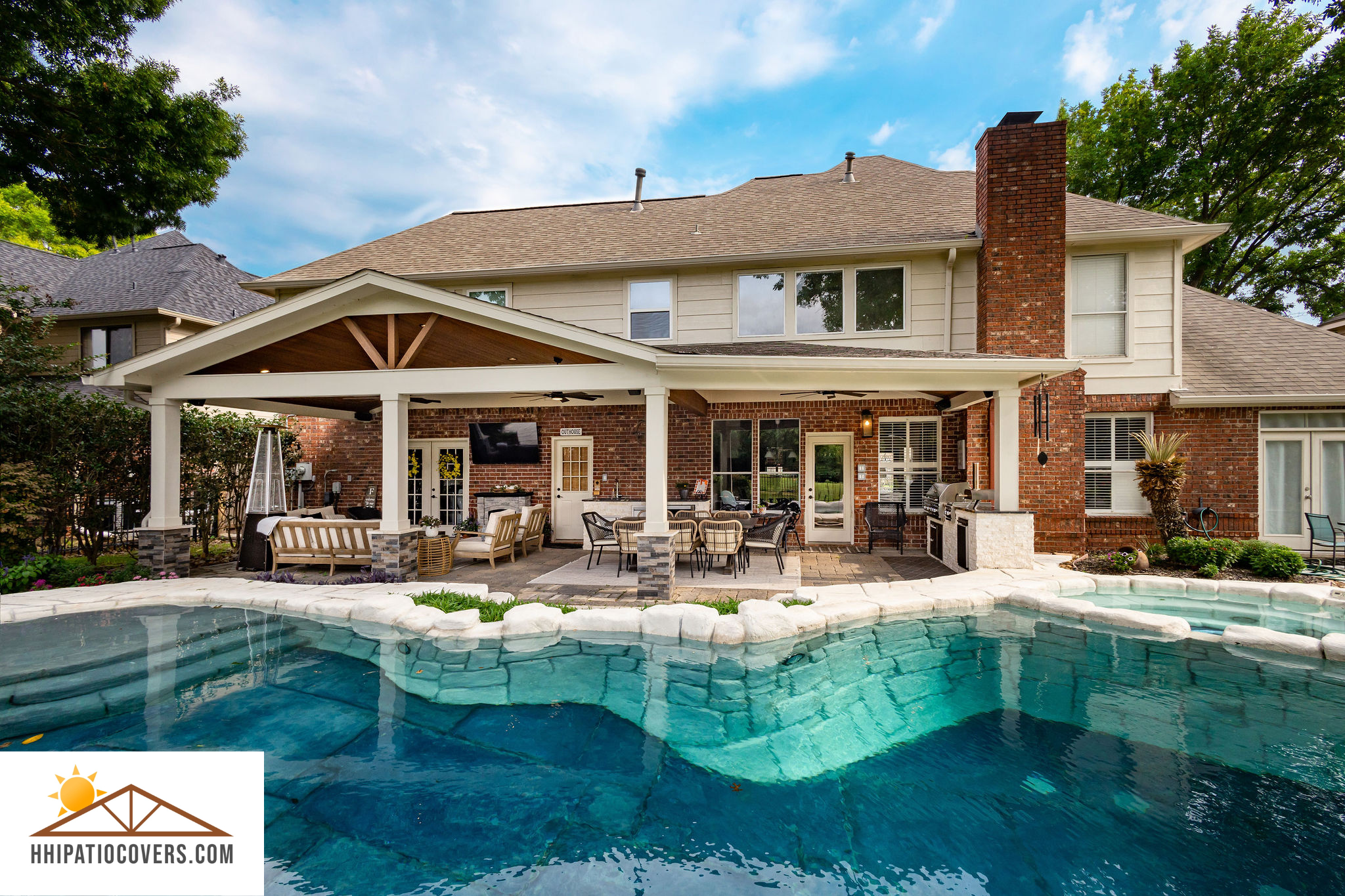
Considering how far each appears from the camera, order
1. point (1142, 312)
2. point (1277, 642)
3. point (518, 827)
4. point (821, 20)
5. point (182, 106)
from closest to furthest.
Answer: point (518, 827) < point (1277, 642) < point (182, 106) < point (1142, 312) < point (821, 20)

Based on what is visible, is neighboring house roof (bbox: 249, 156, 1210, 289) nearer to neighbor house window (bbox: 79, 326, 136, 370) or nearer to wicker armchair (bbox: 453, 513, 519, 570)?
wicker armchair (bbox: 453, 513, 519, 570)

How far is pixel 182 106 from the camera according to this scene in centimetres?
865

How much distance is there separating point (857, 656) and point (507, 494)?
8315 mm

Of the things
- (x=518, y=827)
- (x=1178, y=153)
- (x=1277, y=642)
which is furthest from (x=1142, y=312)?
(x=518, y=827)

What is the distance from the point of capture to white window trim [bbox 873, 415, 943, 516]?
10578 mm

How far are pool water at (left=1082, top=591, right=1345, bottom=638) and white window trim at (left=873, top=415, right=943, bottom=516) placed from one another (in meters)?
3.49

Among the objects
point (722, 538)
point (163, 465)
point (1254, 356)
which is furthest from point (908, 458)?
point (163, 465)

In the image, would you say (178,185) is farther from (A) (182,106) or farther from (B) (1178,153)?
(B) (1178,153)

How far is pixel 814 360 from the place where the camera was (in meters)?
6.72

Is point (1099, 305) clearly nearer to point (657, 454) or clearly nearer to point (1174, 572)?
point (1174, 572)

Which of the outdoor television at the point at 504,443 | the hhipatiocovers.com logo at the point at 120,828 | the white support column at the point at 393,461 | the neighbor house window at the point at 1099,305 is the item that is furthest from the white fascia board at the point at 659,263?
the hhipatiocovers.com logo at the point at 120,828

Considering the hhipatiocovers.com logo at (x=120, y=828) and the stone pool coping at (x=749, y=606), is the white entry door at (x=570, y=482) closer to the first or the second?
the stone pool coping at (x=749, y=606)

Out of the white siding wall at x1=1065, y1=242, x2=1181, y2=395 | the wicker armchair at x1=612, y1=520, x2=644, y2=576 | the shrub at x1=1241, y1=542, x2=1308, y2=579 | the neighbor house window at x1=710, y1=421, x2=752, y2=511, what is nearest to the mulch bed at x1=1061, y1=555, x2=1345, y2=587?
the shrub at x1=1241, y1=542, x2=1308, y2=579

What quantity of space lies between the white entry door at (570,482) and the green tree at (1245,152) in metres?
17.1
